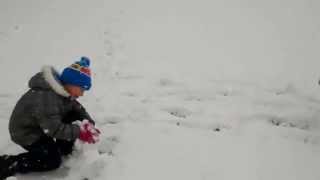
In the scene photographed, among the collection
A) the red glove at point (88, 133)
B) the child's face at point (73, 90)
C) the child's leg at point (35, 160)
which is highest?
the child's face at point (73, 90)

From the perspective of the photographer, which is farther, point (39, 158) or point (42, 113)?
point (39, 158)

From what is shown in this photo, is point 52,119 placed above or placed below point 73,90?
below

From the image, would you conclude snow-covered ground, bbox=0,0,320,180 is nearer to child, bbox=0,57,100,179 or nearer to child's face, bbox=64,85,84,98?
child, bbox=0,57,100,179

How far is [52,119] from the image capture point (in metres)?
3.82

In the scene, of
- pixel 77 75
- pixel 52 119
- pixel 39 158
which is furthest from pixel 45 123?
pixel 77 75

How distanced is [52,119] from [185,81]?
100 inches

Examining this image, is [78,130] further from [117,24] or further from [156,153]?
[117,24]

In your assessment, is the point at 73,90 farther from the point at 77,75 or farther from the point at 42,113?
the point at 42,113

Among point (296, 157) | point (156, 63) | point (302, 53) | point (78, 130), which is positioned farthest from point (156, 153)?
point (302, 53)

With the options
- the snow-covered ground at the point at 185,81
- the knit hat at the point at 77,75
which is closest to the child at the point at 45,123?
the knit hat at the point at 77,75

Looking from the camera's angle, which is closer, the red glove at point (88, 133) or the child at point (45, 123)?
the child at point (45, 123)

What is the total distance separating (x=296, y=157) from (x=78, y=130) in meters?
2.30

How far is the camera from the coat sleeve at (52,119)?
3.80 meters

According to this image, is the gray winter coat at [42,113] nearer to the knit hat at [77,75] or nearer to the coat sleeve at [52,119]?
the coat sleeve at [52,119]
